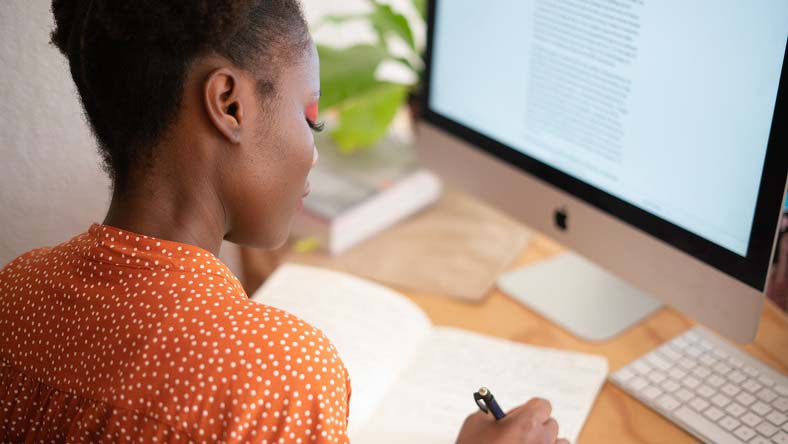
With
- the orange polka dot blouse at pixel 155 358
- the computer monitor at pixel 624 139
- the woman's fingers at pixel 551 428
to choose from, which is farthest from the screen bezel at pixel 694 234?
the orange polka dot blouse at pixel 155 358

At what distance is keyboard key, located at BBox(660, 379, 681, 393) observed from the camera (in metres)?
0.81

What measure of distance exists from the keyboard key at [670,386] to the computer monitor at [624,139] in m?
0.07

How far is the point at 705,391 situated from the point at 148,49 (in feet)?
2.00

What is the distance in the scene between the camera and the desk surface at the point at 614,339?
2.56 ft

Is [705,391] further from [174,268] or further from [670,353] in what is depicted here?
[174,268]

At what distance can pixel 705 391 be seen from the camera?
31.4 inches

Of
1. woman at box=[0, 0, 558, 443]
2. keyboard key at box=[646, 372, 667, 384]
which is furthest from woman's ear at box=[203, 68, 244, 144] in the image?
keyboard key at box=[646, 372, 667, 384]

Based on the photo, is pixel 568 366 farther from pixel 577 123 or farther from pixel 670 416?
pixel 577 123

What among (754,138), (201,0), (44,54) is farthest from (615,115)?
(44,54)

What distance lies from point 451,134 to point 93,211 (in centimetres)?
45

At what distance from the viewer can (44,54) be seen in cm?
81

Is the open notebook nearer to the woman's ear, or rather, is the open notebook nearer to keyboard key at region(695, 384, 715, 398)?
keyboard key at region(695, 384, 715, 398)

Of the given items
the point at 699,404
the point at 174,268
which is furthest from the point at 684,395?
the point at 174,268

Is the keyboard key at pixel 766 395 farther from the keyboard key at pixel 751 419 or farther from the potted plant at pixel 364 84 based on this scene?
the potted plant at pixel 364 84
